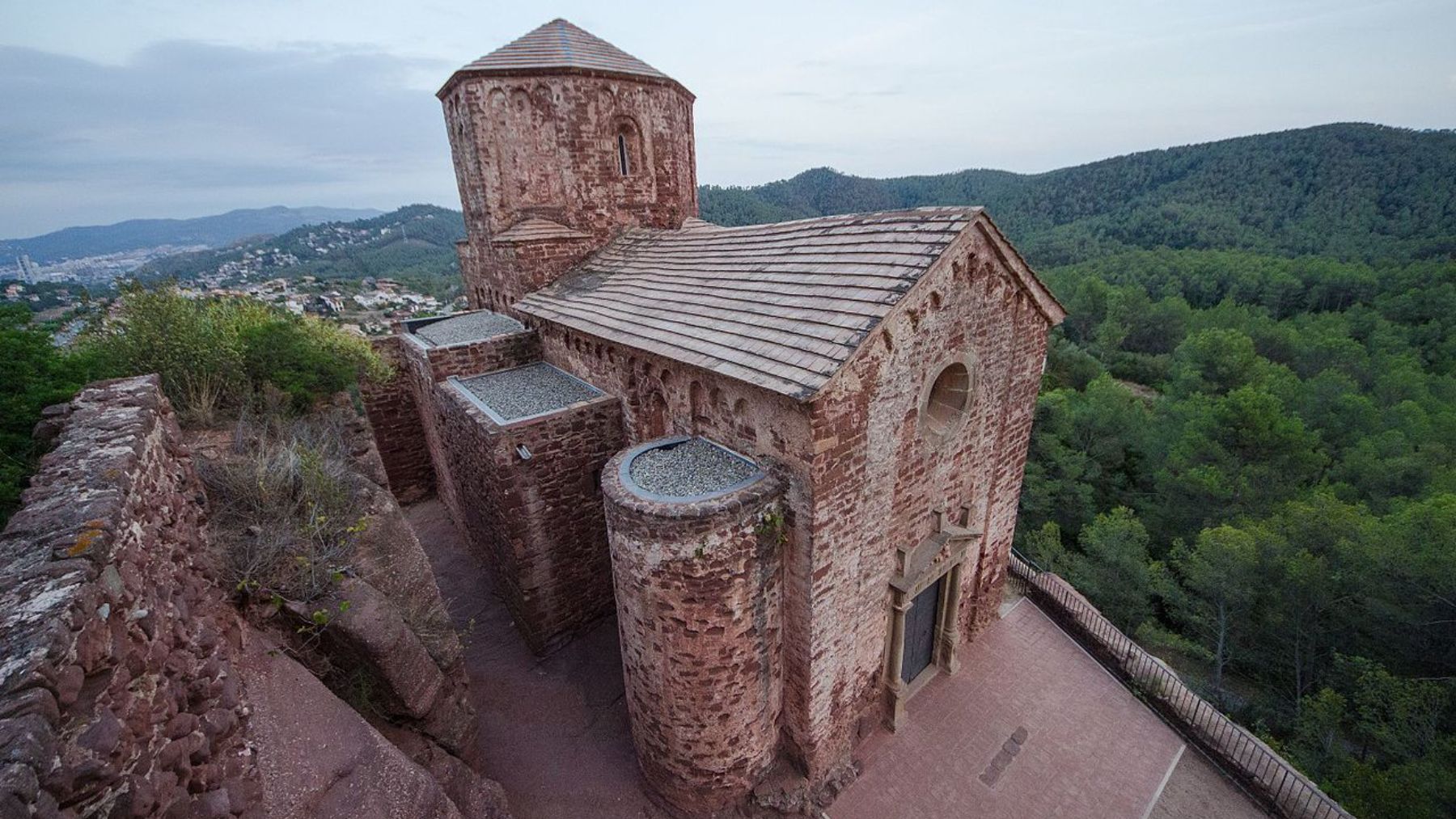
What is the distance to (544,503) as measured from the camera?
867 cm

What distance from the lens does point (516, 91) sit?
11.2 m

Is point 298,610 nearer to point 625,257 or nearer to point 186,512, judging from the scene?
point 186,512

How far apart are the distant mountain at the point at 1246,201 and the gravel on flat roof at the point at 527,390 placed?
4381 centimetres

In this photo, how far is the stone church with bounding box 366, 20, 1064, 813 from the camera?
5938mm

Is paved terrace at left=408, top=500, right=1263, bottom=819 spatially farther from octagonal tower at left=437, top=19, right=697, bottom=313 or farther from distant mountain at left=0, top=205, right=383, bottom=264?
distant mountain at left=0, top=205, right=383, bottom=264

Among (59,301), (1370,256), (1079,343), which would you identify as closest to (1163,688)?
(59,301)

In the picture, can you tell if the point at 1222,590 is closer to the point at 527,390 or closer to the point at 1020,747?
the point at 1020,747

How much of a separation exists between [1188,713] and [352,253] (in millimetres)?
111531

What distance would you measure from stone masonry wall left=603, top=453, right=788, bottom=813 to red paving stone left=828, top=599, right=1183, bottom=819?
1774 mm

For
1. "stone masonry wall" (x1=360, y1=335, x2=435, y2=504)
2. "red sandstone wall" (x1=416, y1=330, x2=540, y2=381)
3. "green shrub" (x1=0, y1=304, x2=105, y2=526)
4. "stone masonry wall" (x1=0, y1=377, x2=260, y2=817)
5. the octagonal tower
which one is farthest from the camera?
"stone masonry wall" (x1=360, y1=335, x2=435, y2=504)

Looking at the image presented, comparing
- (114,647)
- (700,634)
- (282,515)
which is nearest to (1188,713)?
(700,634)

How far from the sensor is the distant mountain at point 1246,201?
53062 millimetres

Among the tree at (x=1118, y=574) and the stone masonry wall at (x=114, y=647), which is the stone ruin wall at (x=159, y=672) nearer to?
the stone masonry wall at (x=114, y=647)

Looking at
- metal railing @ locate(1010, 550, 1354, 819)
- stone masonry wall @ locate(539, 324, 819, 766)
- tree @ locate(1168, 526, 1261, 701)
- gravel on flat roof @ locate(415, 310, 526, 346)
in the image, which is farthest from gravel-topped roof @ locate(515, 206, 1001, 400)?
tree @ locate(1168, 526, 1261, 701)
